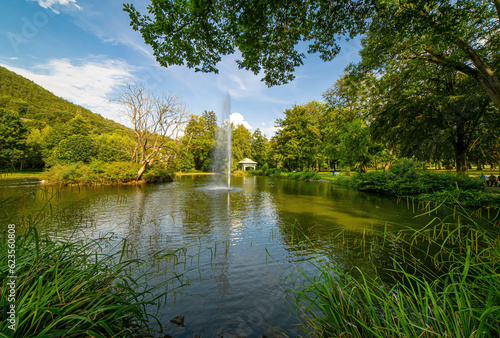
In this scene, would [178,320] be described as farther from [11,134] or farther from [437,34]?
[11,134]

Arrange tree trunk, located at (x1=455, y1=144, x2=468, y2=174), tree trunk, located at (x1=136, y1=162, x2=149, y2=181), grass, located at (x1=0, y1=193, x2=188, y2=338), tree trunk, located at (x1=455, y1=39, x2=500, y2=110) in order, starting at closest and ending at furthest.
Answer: grass, located at (x1=0, y1=193, x2=188, y2=338) → tree trunk, located at (x1=455, y1=39, x2=500, y2=110) → tree trunk, located at (x1=455, y1=144, x2=468, y2=174) → tree trunk, located at (x1=136, y1=162, x2=149, y2=181)

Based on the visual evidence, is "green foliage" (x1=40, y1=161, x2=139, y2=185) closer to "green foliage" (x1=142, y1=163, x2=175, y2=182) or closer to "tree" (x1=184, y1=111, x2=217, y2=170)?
"green foliage" (x1=142, y1=163, x2=175, y2=182)

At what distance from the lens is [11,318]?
1.44 meters

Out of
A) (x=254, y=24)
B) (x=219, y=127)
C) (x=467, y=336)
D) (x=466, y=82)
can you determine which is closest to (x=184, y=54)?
(x=254, y=24)

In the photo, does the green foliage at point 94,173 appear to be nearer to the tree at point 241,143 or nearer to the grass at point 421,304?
the grass at point 421,304

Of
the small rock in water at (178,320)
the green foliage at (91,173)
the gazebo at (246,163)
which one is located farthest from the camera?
the gazebo at (246,163)

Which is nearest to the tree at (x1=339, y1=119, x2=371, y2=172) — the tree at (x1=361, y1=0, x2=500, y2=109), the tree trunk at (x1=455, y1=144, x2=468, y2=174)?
the tree trunk at (x1=455, y1=144, x2=468, y2=174)

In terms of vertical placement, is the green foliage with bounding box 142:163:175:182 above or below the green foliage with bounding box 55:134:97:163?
below

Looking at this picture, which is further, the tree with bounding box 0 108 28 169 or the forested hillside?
the tree with bounding box 0 108 28 169

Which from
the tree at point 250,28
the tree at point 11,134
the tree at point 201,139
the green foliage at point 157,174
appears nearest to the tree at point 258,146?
the tree at point 201,139

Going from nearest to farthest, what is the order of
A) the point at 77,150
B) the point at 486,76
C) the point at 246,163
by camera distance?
the point at 486,76, the point at 77,150, the point at 246,163

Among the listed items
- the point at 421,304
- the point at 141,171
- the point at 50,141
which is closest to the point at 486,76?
the point at 421,304

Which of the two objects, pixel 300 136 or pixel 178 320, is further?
pixel 300 136

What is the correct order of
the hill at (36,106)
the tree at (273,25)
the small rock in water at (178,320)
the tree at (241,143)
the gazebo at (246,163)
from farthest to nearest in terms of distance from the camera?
the gazebo at (246,163), the tree at (241,143), the hill at (36,106), the tree at (273,25), the small rock in water at (178,320)
